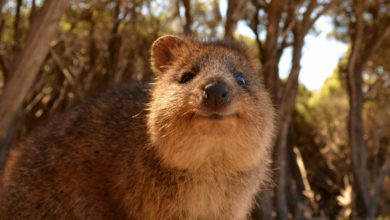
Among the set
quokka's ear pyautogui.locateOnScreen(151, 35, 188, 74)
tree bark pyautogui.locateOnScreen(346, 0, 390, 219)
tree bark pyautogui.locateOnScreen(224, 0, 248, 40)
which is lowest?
tree bark pyautogui.locateOnScreen(346, 0, 390, 219)

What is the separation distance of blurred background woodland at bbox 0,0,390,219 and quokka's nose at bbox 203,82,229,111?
205 cm

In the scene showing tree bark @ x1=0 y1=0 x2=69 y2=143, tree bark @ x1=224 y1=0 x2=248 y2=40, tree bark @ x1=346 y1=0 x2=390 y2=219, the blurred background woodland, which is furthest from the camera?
tree bark @ x1=346 y1=0 x2=390 y2=219

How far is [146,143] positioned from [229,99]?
841 mm

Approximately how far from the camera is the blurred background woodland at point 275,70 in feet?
20.0

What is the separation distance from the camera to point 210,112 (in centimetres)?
281

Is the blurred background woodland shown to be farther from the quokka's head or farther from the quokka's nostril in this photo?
the quokka's nostril

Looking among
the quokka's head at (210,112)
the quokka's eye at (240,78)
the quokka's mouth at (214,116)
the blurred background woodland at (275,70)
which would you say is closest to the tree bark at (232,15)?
the blurred background woodland at (275,70)

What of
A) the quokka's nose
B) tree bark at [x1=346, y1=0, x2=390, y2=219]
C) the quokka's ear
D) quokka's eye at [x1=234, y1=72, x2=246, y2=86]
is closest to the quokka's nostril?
the quokka's nose

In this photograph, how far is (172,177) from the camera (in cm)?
319

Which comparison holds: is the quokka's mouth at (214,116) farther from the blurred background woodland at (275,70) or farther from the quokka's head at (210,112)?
the blurred background woodland at (275,70)

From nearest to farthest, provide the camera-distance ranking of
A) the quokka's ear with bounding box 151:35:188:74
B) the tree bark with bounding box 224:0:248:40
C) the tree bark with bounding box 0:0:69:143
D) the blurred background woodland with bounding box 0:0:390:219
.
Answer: the quokka's ear with bounding box 151:35:188:74
the tree bark with bounding box 0:0:69:143
the tree bark with bounding box 224:0:248:40
the blurred background woodland with bounding box 0:0:390:219

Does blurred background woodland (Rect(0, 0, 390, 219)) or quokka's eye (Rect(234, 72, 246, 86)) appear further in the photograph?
blurred background woodland (Rect(0, 0, 390, 219))

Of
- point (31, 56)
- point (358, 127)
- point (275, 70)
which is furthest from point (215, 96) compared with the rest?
point (358, 127)

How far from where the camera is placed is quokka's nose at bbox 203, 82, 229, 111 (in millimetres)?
2760
